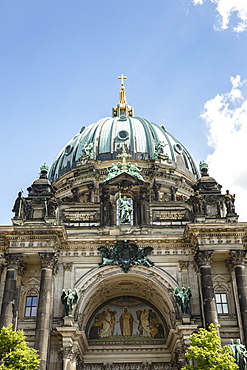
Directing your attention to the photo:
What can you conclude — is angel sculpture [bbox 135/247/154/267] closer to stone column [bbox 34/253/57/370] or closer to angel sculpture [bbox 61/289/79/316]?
angel sculpture [bbox 61/289/79/316]

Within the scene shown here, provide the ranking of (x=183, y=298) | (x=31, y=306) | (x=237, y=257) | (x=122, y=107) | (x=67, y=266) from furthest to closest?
1. (x=122, y=107)
2. (x=67, y=266)
3. (x=31, y=306)
4. (x=237, y=257)
5. (x=183, y=298)

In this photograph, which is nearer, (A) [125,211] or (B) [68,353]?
(B) [68,353]

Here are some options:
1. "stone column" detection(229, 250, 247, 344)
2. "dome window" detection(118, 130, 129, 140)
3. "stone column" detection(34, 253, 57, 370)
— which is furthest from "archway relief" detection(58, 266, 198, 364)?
"dome window" detection(118, 130, 129, 140)

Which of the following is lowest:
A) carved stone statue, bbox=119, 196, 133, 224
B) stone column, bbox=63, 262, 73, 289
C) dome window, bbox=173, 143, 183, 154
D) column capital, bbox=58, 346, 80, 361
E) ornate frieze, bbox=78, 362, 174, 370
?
column capital, bbox=58, 346, 80, 361

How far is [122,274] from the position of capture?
3225cm

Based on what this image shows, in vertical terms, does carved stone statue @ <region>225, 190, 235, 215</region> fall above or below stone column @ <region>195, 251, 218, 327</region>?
above

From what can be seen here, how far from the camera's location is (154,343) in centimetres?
3422

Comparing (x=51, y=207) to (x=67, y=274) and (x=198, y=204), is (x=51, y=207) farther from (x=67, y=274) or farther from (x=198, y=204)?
(x=198, y=204)

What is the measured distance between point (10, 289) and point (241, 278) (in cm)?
1429

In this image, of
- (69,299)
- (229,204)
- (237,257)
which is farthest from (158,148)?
(69,299)

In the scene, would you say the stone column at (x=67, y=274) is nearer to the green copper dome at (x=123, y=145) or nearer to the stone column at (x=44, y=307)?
the stone column at (x=44, y=307)

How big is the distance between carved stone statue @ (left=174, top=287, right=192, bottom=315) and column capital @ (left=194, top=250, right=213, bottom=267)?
6.04 ft

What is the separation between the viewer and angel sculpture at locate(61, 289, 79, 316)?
98.5 ft

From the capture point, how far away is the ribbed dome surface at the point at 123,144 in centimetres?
4658
